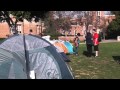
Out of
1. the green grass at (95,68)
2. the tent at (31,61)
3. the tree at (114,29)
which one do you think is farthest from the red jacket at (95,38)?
the tree at (114,29)

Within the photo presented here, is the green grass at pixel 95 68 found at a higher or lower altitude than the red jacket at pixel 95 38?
lower

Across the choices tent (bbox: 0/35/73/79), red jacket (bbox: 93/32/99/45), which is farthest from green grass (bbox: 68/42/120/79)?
tent (bbox: 0/35/73/79)

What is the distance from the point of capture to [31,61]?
247 inches

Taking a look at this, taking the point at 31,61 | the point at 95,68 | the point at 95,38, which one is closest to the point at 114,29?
the point at 95,38

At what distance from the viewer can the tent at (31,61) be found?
459 centimetres

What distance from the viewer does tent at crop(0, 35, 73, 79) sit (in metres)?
4.59

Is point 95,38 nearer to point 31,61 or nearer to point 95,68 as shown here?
point 95,68

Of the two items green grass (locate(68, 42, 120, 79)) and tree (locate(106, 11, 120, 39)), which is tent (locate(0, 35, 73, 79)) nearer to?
green grass (locate(68, 42, 120, 79))

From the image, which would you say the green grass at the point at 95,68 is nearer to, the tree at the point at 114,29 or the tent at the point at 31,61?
the tent at the point at 31,61

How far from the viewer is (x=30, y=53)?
6.87 meters
